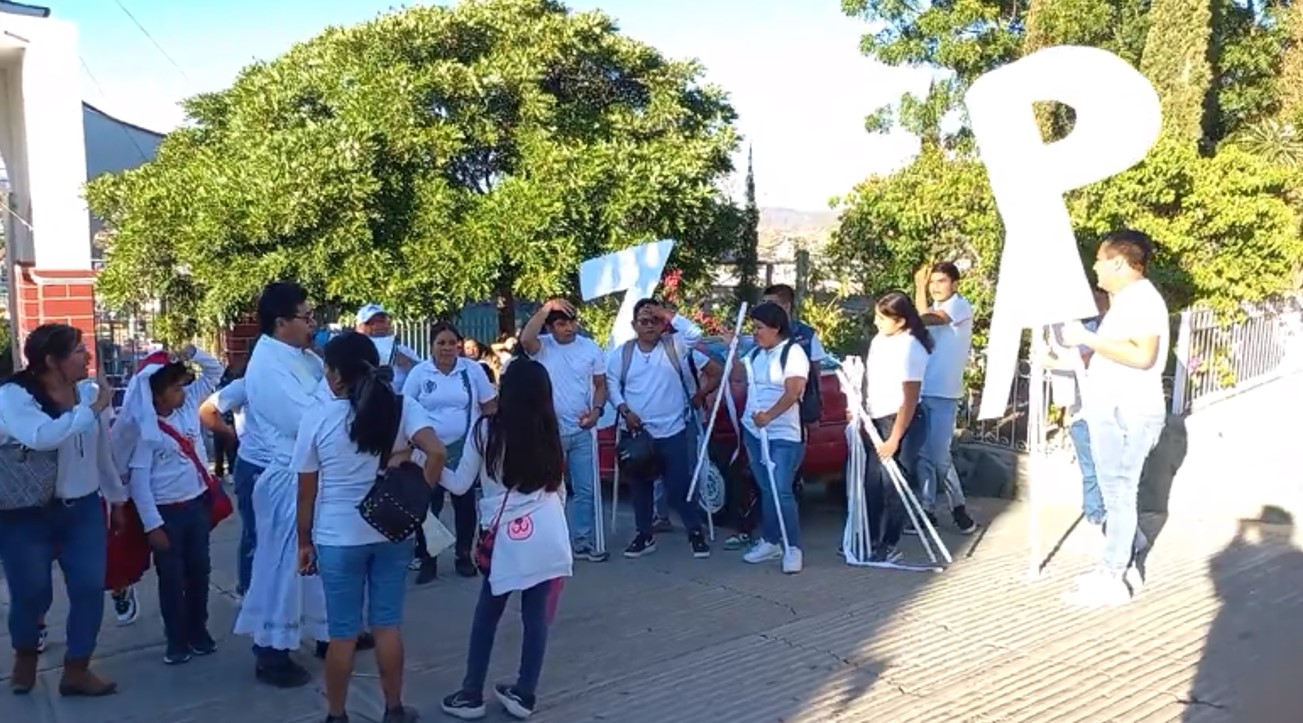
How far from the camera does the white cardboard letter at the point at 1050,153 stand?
536 centimetres

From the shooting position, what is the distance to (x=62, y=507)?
13.9 feet

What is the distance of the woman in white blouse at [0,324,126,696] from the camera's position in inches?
159

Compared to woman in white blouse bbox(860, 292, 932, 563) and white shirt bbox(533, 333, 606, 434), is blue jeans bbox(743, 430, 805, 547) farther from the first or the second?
white shirt bbox(533, 333, 606, 434)

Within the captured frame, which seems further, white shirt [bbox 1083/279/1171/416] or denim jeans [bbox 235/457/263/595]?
white shirt [bbox 1083/279/1171/416]

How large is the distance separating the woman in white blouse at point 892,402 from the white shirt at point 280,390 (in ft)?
10.4

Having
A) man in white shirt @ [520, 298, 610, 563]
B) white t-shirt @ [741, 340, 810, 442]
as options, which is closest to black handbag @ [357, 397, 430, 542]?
man in white shirt @ [520, 298, 610, 563]

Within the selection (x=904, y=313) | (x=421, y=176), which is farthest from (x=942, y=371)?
(x=421, y=176)

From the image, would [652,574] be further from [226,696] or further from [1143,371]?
[1143,371]

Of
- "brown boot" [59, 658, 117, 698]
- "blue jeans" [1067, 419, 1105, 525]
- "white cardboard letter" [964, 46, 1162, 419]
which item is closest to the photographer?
"brown boot" [59, 658, 117, 698]

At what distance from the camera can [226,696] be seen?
14.4ft

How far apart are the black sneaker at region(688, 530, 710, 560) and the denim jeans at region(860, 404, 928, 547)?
1.02 metres

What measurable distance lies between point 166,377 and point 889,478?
3.90m

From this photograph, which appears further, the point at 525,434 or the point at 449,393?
the point at 449,393

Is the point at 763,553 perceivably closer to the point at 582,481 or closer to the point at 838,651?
the point at 582,481
